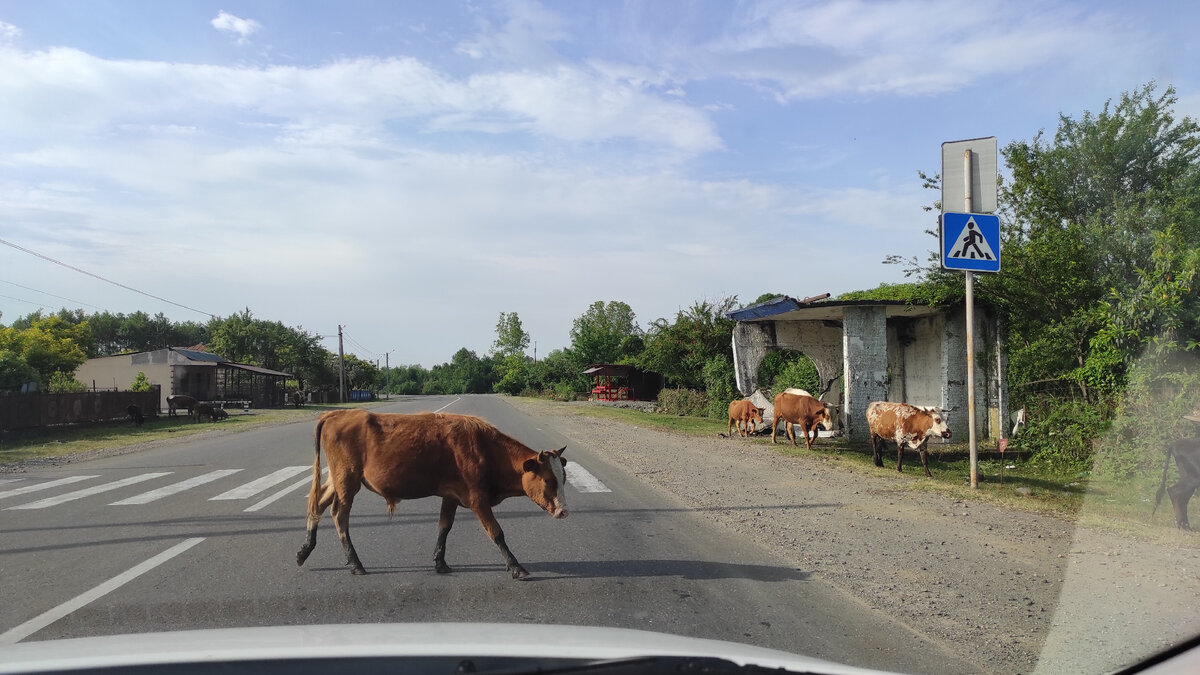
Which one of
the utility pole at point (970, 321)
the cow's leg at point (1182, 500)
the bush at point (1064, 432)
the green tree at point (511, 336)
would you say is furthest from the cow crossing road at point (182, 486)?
the green tree at point (511, 336)

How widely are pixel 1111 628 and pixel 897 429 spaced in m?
9.59

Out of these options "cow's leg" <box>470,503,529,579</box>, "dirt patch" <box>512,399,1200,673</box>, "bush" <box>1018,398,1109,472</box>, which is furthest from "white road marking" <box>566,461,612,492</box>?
"bush" <box>1018,398,1109,472</box>

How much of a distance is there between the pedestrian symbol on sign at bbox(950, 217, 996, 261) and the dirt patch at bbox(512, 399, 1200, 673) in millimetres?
3235

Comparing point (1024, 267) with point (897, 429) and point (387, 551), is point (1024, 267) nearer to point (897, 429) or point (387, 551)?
point (897, 429)

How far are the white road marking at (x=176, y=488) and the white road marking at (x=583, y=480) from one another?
5.77 metres

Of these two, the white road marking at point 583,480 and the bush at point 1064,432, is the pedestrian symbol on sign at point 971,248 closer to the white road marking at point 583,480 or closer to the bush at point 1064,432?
the bush at point 1064,432

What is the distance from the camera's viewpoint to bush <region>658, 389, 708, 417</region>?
33938mm

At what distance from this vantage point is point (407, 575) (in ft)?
21.8

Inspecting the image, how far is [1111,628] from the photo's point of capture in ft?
16.9

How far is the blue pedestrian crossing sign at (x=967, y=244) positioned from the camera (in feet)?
36.2

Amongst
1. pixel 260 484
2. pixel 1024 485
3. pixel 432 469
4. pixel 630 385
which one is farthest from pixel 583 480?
pixel 630 385

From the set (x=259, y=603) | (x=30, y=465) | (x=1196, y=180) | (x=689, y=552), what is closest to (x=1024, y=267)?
(x=1196, y=180)

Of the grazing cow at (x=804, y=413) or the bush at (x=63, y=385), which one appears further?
the bush at (x=63, y=385)

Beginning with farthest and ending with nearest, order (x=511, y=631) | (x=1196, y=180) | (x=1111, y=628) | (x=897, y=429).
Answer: (x=897, y=429)
(x=1196, y=180)
(x=1111, y=628)
(x=511, y=631)
